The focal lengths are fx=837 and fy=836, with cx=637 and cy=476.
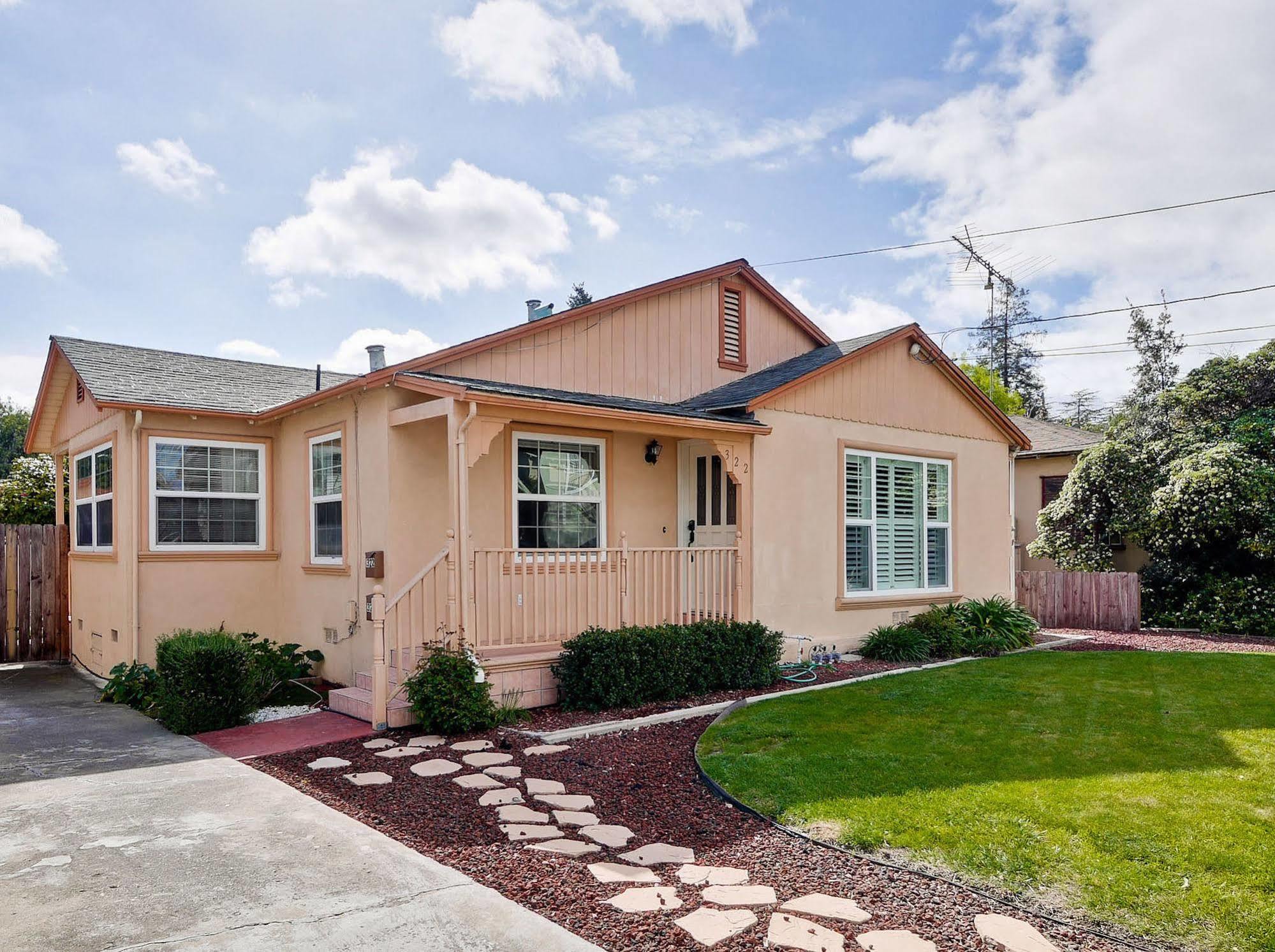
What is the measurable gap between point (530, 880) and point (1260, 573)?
14.4 meters

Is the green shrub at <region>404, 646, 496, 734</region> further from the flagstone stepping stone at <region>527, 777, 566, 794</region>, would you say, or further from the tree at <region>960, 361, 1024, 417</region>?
the tree at <region>960, 361, 1024, 417</region>

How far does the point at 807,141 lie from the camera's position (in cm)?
1439

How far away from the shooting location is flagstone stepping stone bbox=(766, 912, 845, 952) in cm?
335

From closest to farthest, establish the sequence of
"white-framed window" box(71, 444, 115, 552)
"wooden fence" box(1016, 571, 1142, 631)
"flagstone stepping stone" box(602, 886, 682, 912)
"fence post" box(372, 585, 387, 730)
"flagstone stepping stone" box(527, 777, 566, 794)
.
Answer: "flagstone stepping stone" box(602, 886, 682, 912) → "flagstone stepping stone" box(527, 777, 566, 794) → "fence post" box(372, 585, 387, 730) → "white-framed window" box(71, 444, 115, 552) → "wooden fence" box(1016, 571, 1142, 631)

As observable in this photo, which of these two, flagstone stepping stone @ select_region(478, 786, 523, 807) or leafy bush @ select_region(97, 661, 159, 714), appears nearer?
flagstone stepping stone @ select_region(478, 786, 523, 807)

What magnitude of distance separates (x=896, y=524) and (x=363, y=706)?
7.24m

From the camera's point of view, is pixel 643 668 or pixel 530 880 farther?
pixel 643 668

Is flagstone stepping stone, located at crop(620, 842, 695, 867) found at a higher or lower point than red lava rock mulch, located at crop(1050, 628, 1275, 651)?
higher

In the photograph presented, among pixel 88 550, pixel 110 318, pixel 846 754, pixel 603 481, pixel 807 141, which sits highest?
pixel 807 141

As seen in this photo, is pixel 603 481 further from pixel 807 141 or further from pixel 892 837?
pixel 807 141

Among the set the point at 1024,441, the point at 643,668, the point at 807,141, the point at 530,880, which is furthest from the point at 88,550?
the point at 1024,441

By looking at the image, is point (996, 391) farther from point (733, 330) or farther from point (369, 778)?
point (369, 778)

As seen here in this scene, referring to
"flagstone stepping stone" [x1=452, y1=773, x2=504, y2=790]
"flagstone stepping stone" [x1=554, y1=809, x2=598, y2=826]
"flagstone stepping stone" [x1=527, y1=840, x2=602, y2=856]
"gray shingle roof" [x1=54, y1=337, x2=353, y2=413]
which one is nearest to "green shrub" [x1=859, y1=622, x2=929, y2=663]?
"flagstone stepping stone" [x1=452, y1=773, x2=504, y2=790]

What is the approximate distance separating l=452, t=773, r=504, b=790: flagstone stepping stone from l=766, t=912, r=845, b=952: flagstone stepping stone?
2527 millimetres
